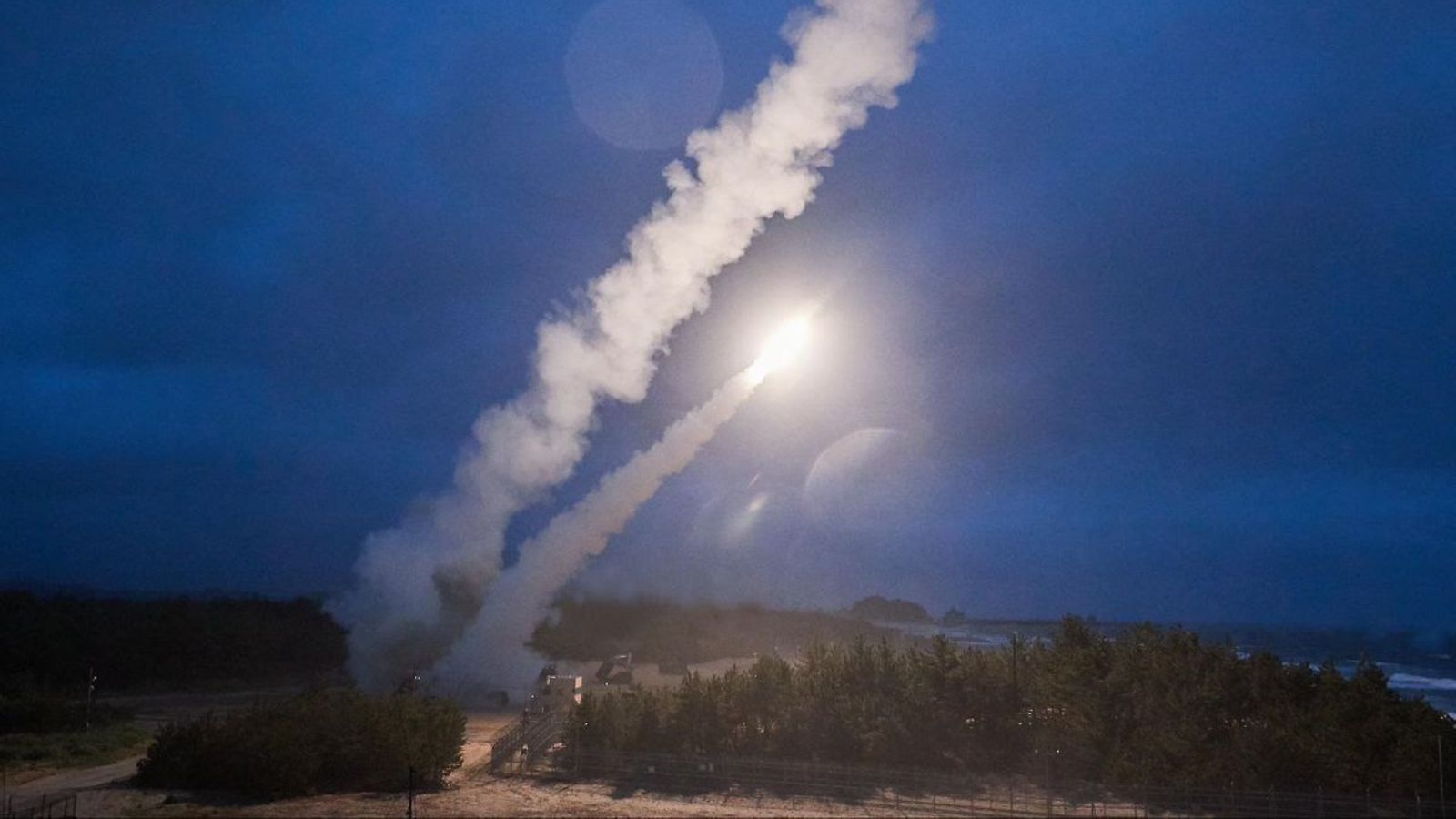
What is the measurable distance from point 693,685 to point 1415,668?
86631mm

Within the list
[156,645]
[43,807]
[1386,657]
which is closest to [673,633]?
[156,645]

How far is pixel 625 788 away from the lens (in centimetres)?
2792

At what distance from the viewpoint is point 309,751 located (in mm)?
26969

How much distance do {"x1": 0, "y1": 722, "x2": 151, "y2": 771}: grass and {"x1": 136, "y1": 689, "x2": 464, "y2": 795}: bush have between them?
423 cm

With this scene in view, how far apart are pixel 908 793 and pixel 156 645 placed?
45750 mm

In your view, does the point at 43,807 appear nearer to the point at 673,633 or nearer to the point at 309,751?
the point at 309,751

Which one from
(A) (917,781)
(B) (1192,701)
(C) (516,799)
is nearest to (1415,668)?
(B) (1192,701)

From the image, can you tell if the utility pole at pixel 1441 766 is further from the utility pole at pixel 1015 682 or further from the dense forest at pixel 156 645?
Result: the dense forest at pixel 156 645

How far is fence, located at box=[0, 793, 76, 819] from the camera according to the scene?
71.5 feet

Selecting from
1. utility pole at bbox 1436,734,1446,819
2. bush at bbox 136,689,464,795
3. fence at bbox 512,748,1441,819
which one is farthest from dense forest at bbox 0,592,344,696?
utility pole at bbox 1436,734,1446,819

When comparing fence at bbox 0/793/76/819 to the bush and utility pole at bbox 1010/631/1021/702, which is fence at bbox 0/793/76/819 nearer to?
the bush

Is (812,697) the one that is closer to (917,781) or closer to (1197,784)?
(917,781)

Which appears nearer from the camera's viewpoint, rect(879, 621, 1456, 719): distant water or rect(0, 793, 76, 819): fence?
rect(0, 793, 76, 819): fence

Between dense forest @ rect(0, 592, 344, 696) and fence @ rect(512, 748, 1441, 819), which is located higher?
dense forest @ rect(0, 592, 344, 696)
